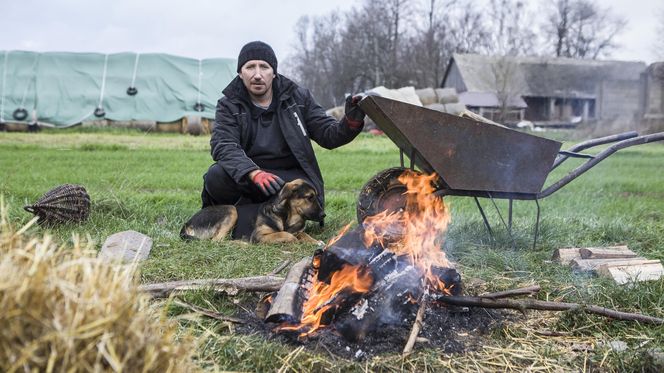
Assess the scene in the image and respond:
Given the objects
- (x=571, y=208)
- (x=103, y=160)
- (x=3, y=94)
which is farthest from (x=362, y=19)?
(x=571, y=208)

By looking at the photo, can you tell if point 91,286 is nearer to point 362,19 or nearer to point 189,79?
point 189,79

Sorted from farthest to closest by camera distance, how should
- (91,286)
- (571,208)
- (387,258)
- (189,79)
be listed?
1. (189,79)
2. (571,208)
3. (387,258)
4. (91,286)

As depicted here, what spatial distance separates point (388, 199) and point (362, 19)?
174ft

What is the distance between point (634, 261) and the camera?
400cm

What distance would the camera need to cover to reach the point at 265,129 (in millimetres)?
5535

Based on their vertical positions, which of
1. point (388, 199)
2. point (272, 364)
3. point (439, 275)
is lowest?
point (272, 364)

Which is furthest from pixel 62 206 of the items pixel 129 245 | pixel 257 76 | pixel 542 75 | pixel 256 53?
pixel 542 75

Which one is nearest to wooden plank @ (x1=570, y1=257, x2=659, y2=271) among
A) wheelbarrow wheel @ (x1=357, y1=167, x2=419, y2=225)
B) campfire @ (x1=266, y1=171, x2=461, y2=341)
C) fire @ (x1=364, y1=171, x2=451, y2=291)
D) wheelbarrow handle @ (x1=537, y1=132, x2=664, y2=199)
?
wheelbarrow handle @ (x1=537, y1=132, x2=664, y2=199)

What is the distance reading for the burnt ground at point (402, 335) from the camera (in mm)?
2750

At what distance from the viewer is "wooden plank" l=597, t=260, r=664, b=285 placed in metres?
3.75

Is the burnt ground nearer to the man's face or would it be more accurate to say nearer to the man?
the man

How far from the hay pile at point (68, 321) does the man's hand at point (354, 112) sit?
3.07 metres

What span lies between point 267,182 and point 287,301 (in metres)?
1.92

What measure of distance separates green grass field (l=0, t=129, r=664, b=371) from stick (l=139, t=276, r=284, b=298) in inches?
2.9
